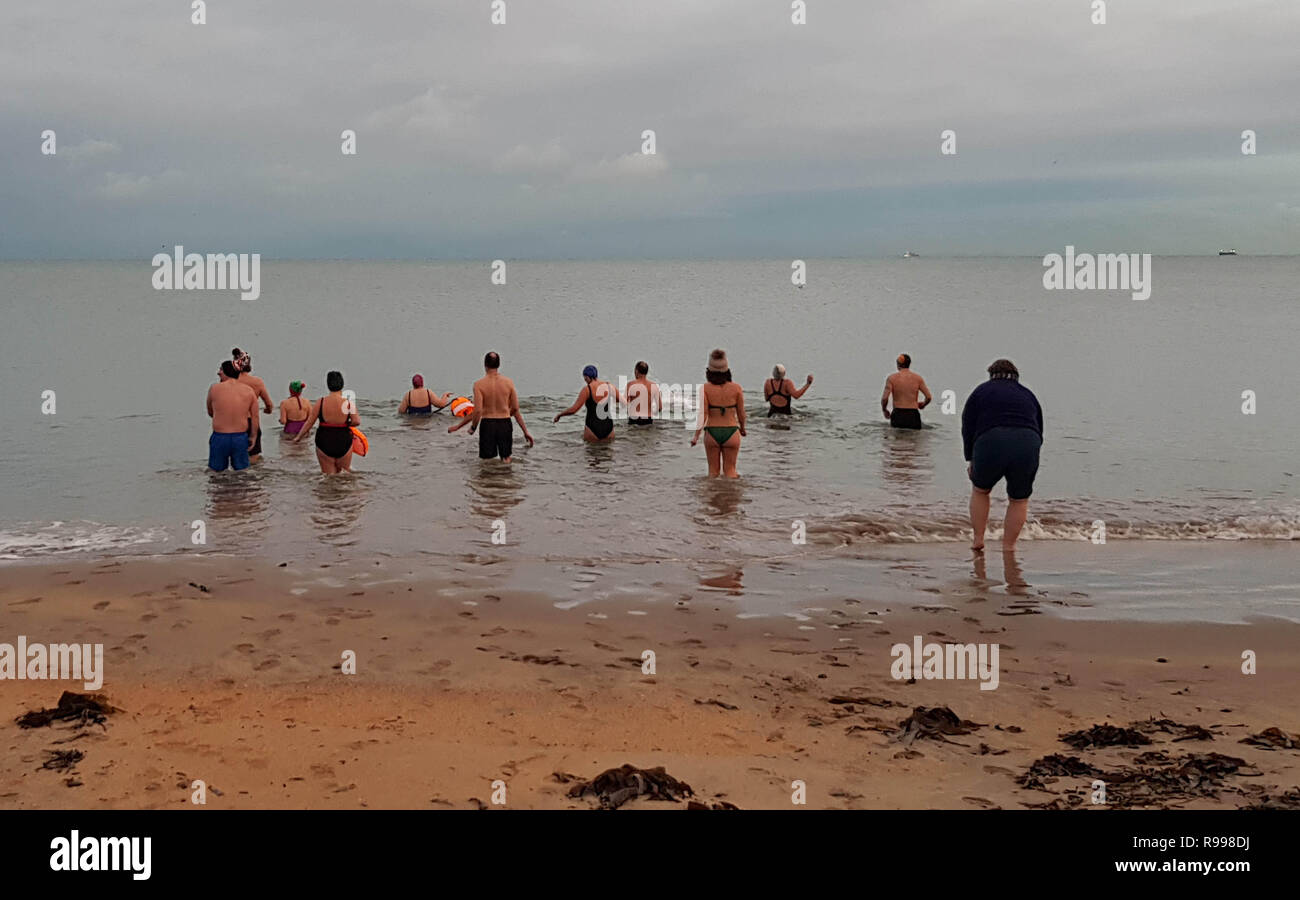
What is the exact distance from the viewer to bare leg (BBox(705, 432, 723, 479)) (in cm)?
1466

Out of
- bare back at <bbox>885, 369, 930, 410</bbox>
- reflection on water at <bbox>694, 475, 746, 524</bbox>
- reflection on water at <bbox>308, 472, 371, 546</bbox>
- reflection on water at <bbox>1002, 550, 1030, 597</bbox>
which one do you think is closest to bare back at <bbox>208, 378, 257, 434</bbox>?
reflection on water at <bbox>308, 472, 371, 546</bbox>

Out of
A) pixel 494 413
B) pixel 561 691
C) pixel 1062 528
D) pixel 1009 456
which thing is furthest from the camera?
pixel 494 413

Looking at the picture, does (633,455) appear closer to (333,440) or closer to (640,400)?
(640,400)

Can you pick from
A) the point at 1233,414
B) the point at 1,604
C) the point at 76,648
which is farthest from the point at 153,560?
the point at 1233,414

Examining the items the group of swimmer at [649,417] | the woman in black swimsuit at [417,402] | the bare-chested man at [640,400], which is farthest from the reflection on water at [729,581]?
the woman in black swimsuit at [417,402]

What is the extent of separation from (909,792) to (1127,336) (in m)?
44.9

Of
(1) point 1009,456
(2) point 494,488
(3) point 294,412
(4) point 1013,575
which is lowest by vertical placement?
(4) point 1013,575

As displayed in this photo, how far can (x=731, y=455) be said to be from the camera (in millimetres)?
15070

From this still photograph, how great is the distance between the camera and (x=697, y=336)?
49812 mm

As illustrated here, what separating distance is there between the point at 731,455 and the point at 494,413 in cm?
371

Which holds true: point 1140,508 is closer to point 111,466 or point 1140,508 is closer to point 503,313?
point 111,466

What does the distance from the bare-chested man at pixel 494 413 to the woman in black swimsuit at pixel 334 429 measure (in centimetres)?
172

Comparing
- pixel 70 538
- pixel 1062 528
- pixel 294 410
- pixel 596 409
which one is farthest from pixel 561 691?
pixel 294 410

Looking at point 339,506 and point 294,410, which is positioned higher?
point 294,410
